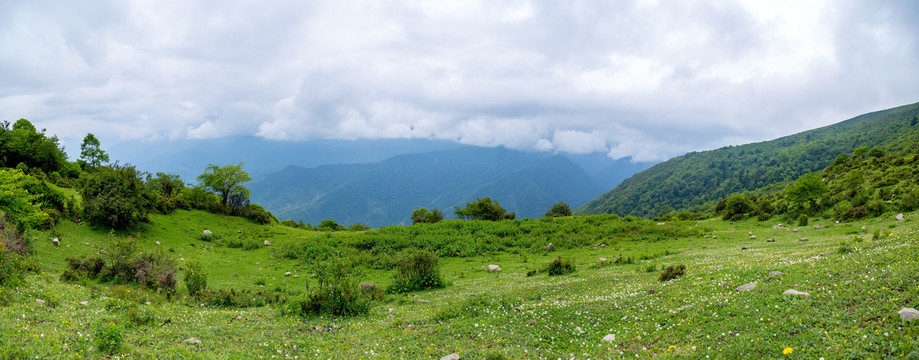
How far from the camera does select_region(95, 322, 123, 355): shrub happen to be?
28.2ft

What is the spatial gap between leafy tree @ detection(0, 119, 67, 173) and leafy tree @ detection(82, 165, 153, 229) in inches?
983

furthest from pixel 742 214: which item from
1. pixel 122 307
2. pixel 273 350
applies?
pixel 122 307

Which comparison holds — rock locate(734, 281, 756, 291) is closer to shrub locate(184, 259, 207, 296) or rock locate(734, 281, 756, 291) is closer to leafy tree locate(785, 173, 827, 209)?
shrub locate(184, 259, 207, 296)

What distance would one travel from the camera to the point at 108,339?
877 centimetres

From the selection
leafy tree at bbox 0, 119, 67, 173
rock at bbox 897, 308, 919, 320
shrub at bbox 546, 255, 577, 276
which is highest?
leafy tree at bbox 0, 119, 67, 173

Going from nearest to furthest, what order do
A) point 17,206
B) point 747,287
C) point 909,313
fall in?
1. point 909,313
2. point 747,287
3. point 17,206

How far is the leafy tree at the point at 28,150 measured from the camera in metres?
48.2

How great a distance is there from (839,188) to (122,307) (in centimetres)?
6449

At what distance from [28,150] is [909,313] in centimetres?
7615

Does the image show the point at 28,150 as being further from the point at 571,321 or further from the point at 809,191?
the point at 809,191

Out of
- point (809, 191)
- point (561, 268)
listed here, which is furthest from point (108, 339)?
point (809, 191)

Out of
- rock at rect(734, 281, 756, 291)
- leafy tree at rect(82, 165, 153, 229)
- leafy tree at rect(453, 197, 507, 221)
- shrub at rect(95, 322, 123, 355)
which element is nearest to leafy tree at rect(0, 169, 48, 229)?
leafy tree at rect(82, 165, 153, 229)

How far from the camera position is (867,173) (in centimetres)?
5131

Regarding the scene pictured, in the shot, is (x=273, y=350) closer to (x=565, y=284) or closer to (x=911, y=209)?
(x=565, y=284)
